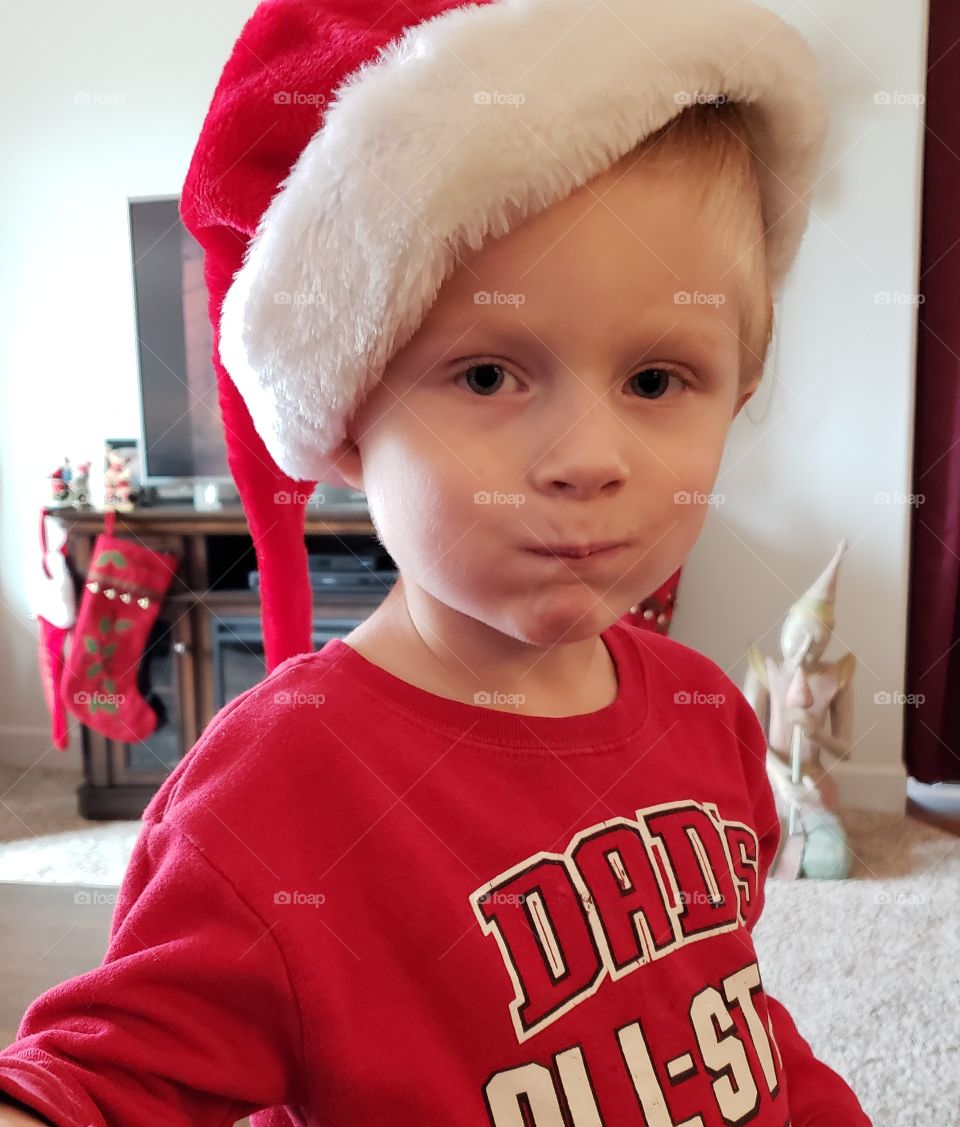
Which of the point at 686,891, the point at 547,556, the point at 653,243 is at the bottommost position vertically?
the point at 686,891

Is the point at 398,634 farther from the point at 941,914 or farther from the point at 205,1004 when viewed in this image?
the point at 941,914

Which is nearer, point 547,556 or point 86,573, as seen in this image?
point 547,556

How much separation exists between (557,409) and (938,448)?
2.09 meters

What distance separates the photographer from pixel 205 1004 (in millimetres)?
381

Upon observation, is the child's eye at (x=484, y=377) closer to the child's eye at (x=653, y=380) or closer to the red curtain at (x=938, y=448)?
the child's eye at (x=653, y=380)

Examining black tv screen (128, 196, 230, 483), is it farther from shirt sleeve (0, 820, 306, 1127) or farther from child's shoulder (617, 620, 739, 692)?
shirt sleeve (0, 820, 306, 1127)

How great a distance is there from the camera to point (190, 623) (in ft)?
7.29

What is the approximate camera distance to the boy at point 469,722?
1.31 ft

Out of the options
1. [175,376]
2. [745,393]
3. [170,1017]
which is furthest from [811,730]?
[175,376]

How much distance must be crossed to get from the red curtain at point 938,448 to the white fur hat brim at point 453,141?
1895 mm

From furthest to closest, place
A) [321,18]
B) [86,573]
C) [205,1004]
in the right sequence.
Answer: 1. [86,573]
2. [321,18]
3. [205,1004]

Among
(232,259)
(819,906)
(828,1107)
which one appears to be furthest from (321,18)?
(819,906)

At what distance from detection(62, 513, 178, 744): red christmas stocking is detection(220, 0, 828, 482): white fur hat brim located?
1846 mm

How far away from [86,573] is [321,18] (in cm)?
199
